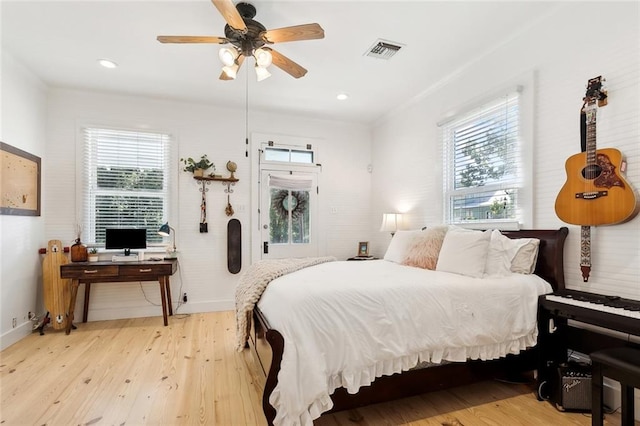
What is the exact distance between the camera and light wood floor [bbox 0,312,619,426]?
195 cm

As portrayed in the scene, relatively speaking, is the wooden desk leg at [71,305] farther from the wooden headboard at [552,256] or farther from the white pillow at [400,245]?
the wooden headboard at [552,256]

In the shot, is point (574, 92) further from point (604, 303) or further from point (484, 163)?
point (604, 303)

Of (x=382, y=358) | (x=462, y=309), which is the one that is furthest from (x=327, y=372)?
(x=462, y=309)

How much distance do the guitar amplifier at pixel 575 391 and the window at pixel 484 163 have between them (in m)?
1.27

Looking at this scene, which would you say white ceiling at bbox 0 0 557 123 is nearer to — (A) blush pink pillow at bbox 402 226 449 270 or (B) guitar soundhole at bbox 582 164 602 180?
(B) guitar soundhole at bbox 582 164 602 180

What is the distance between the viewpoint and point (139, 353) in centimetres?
296

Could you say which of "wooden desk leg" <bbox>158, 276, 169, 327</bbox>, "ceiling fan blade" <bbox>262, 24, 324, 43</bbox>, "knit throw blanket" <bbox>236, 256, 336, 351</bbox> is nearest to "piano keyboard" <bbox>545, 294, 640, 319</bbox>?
"knit throw blanket" <bbox>236, 256, 336, 351</bbox>

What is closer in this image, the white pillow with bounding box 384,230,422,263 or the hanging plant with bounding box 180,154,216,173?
the white pillow with bounding box 384,230,422,263

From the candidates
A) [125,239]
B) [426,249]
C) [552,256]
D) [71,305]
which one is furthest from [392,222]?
[71,305]

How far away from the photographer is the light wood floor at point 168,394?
1953mm

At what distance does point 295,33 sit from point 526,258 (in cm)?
238

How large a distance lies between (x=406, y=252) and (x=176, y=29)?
2.88 metres

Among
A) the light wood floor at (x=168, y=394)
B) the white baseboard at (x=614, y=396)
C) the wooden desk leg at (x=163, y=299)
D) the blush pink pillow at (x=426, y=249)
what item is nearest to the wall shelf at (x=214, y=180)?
the wooden desk leg at (x=163, y=299)

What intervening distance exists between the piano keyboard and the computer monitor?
4.23 metres
